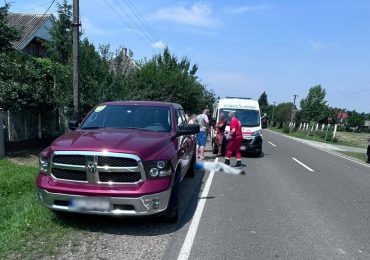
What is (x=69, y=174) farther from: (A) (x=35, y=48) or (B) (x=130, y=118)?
(A) (x=35, y=48)

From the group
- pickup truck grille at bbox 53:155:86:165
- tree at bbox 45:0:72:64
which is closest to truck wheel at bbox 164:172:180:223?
pickup truck grille at bbox 53:155:86:165

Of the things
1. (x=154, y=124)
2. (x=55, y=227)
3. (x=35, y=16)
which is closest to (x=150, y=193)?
(x=55, y=227)

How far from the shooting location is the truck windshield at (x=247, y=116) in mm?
16672

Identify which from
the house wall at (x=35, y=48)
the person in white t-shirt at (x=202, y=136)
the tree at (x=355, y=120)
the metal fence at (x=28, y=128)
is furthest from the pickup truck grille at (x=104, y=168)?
the tree at (x=355, y=120)

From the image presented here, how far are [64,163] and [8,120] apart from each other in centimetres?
766

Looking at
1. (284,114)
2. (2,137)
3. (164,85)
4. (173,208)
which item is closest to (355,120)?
(284,114)

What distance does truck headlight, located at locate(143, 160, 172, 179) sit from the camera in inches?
214

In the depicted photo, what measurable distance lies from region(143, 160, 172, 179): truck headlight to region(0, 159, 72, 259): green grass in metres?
1.35

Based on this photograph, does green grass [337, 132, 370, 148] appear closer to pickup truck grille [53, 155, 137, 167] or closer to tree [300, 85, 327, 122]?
tree [300, 85, 327, 122]

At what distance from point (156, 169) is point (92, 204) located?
37.2 inches

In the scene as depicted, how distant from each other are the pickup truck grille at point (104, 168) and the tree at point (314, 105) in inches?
2736

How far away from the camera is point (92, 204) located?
5285 millimetres

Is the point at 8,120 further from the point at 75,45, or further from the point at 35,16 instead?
the point at 35,16

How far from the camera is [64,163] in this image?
5.46 m
